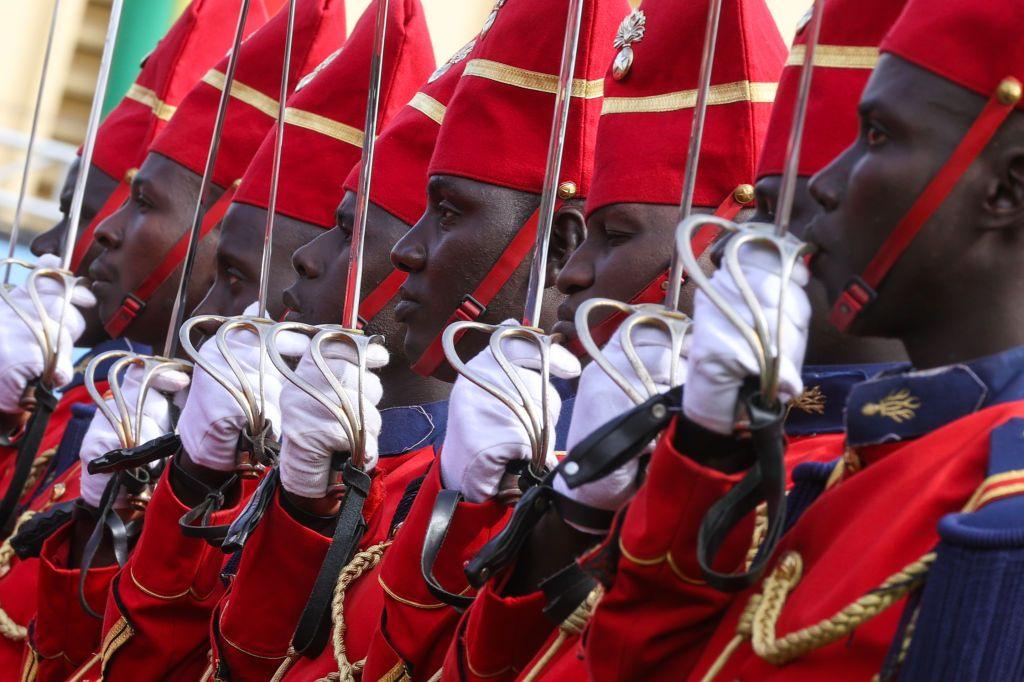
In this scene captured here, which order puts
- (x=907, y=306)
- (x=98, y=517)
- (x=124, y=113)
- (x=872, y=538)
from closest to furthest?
(x=872, y=538) < (x=907, y=306) < (x=98, y=517) < (x=124, y=113)

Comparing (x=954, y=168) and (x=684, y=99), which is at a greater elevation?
(x=954, y=168)

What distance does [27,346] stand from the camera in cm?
503

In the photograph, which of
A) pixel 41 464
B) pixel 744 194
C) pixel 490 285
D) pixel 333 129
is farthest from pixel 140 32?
pixel 744 194

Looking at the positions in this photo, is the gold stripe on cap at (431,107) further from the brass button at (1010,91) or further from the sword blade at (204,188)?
the brass button at (1010,91)

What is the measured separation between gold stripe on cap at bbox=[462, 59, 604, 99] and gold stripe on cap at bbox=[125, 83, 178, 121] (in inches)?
97.5

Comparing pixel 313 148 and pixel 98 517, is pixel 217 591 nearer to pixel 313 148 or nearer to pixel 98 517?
pixel 98 517

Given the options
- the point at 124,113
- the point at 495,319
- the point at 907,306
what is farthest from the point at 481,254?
the point at 124,113

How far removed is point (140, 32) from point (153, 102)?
3.25 m

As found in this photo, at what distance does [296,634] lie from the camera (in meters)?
3.23

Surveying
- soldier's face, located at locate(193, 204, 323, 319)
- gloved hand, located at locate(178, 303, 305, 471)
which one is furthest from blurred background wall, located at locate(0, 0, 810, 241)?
gloved hand, located at locate(178, 303, 305, 471)

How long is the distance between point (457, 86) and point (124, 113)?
2697 mm

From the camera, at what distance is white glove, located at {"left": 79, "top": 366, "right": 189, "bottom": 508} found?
4.15 metres

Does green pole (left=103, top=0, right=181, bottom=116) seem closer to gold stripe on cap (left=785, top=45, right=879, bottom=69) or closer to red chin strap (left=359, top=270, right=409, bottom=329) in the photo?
red chin strap (left=359, top=270, right=409, bottom=329)

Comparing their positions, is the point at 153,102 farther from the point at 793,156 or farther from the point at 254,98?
the point at 793,156
